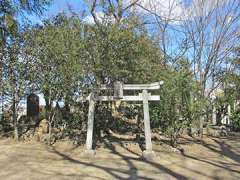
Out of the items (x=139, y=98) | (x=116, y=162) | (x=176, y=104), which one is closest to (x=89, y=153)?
(x=116, y=162)

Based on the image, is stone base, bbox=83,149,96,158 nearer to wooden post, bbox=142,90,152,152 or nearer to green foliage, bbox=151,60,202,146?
wooden post, bbox=142,90,152,152

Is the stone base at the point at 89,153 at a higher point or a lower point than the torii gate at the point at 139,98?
lower

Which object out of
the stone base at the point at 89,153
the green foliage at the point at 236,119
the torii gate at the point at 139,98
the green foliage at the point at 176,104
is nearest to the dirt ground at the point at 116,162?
the stone base at the point at 89,153

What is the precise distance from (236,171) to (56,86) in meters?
6.28

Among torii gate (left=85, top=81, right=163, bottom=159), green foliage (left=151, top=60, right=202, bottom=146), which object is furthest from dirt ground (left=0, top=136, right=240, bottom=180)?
green foliage (left=151, top=60, right=202, bottom=146)

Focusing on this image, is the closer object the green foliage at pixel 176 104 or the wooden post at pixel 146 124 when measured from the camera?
the wooden post at pixel 146 124

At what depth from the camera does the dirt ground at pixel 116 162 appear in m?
9.22

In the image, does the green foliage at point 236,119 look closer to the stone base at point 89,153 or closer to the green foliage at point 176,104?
the green foliage at point 176,104

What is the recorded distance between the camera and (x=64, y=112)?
15484 millimetres

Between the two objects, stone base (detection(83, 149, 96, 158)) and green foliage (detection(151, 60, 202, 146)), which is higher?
green foliage (detection(151, 60, 202, 146))

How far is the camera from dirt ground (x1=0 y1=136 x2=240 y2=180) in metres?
9.22

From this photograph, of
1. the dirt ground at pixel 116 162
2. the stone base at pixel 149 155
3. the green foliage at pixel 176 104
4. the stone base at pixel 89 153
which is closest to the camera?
the dirt ground at pixel 116 162

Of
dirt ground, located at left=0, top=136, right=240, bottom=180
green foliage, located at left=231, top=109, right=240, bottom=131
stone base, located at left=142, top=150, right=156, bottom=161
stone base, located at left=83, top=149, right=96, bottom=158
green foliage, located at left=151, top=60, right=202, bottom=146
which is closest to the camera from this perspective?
dirt ground, located at left=0, top=136, right=240, bottom=180

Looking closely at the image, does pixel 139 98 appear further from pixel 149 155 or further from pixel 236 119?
pixel 236 119
